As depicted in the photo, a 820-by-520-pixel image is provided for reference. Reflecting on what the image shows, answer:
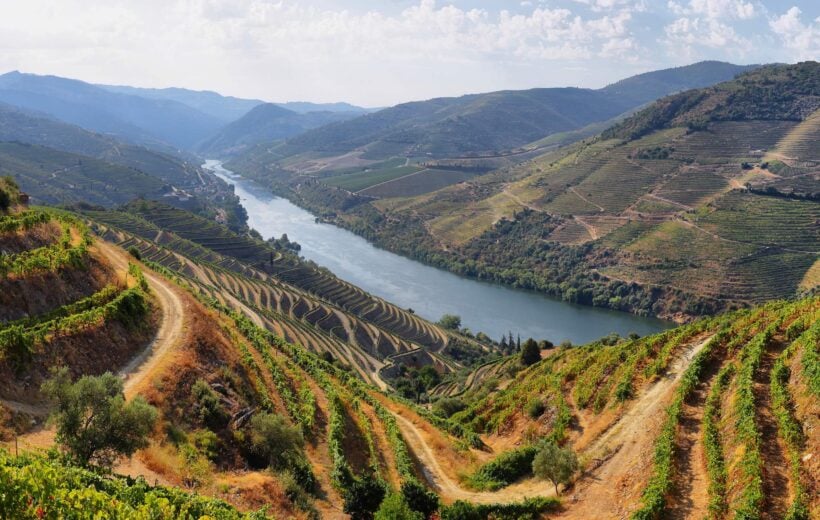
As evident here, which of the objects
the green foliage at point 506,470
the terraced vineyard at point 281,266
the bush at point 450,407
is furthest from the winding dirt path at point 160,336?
the terraced vineyard at point 281,266

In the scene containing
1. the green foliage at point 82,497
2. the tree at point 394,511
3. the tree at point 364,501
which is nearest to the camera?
the green foliage at point 82,497

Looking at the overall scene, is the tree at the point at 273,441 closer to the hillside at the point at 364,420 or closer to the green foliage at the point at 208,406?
the hillside at the point at 364,420

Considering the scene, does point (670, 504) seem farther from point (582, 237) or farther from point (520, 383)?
point (582, 237)

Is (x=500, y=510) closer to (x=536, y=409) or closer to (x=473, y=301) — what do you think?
(x=536, y=409)

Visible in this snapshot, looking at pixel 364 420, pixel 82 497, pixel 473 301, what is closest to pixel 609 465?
pixel 364 420

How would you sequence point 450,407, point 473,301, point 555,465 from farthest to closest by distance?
point 473,301
point 450,407
point 555,465

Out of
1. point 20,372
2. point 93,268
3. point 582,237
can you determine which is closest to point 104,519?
point 20,372

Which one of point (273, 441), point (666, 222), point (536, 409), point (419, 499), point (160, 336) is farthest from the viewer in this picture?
point (666, 222)
